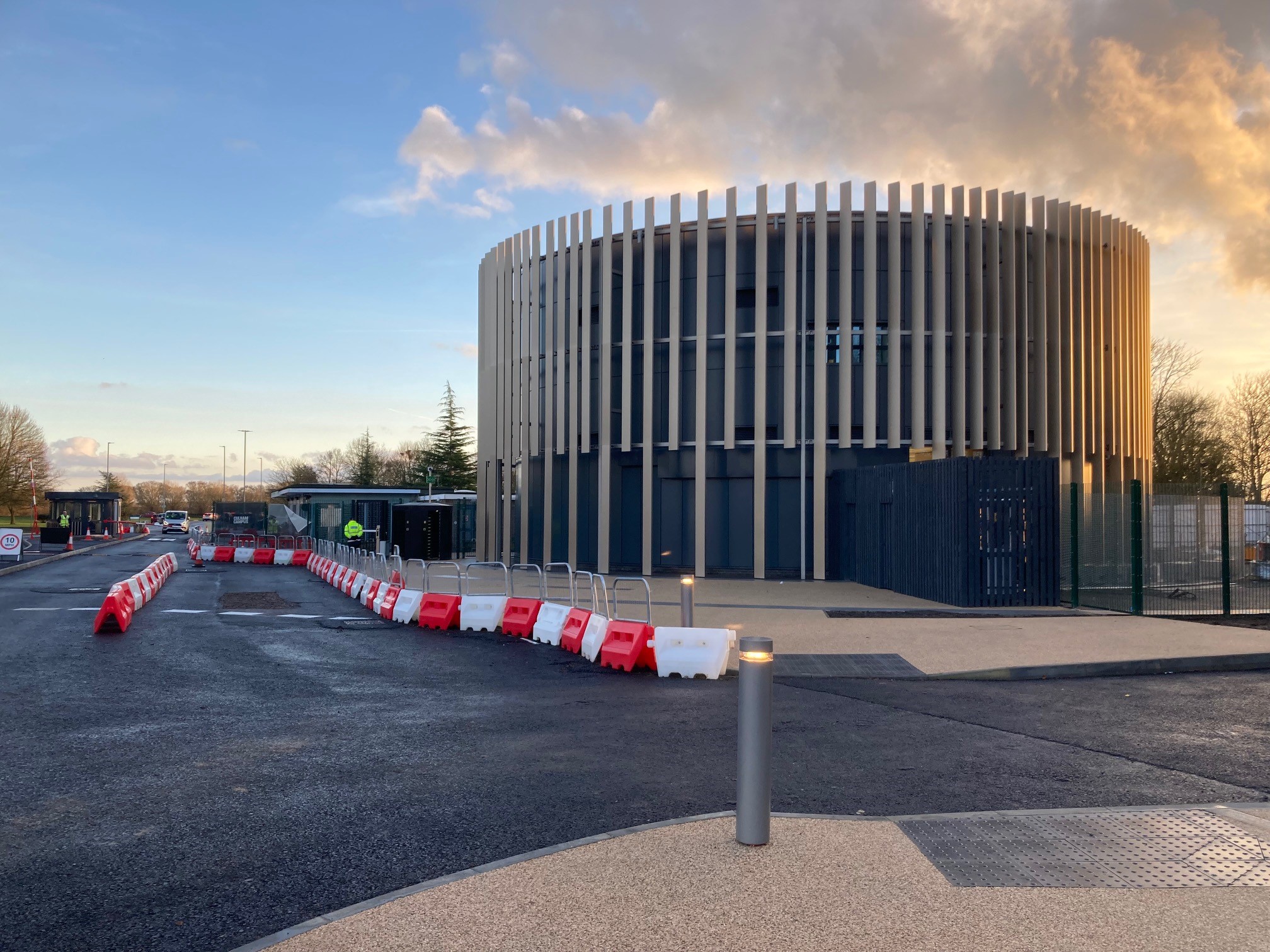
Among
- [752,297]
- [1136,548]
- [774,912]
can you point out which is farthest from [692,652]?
[752,297]

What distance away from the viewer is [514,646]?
1430 centimetres

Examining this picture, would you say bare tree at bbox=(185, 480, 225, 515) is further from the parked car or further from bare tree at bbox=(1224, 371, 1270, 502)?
bare tree at bbox=(1224, 371, 1270, 502)

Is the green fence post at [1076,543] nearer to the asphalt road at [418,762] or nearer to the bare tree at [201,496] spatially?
the asphalt road at [418,762]

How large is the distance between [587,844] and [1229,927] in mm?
2914

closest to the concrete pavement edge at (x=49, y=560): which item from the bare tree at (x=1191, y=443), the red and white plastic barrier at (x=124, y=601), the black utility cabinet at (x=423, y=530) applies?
the red and white plastic barrier at (x=124, y=601)

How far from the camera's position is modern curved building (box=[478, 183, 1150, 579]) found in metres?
27.9

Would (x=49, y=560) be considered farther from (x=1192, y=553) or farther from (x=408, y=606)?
(x=1192, y=553)

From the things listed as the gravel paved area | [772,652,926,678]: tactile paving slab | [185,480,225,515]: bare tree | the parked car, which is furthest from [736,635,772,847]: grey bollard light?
[185,480,225,515]: bare tree

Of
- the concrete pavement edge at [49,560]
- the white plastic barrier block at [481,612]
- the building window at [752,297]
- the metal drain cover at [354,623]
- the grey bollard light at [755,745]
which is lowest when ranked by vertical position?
the concrete pavement edge at [49,560]

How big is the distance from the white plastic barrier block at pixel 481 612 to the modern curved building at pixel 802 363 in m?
13.0

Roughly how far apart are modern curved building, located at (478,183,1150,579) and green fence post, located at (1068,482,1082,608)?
845 cm

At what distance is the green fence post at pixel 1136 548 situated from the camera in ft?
56.6

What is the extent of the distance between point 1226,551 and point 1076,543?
2439mm

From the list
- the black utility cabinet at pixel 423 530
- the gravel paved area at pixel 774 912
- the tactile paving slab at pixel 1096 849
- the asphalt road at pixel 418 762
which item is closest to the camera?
the gravel paved area at pixel 774 912
